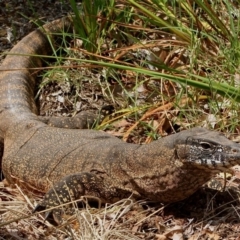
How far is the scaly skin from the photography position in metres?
4.32

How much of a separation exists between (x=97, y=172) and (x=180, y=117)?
3.44 feet

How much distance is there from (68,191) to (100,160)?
1.18ft

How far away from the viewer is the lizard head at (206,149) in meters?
4.14

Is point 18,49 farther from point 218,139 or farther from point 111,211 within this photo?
point 218,139

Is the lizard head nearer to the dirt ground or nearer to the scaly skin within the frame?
the scaly skin

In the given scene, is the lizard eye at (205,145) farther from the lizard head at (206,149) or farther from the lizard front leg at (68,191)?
the lizard front leg at (68,191)

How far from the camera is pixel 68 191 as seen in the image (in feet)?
16.0

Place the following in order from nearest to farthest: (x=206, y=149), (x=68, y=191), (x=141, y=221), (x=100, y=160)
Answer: (x=206, y=149)
(x=141, y=221)
(x=68, y=191)
(x=100, y=160)

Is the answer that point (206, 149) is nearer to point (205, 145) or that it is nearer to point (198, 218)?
point (205, 145)

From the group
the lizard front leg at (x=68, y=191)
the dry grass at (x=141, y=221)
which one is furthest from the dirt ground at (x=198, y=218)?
the lizard front leg at (x=68, y=191)

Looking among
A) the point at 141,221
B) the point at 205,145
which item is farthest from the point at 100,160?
the point at 205,145

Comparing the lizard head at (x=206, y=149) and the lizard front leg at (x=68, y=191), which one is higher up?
the lizard head at (x=206, y=149)

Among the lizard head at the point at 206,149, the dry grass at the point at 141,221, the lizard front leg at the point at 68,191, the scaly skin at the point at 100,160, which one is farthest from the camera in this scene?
the lizard front leg at the point at 68,191

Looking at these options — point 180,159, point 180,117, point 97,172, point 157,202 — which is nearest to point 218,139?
point 180,159
